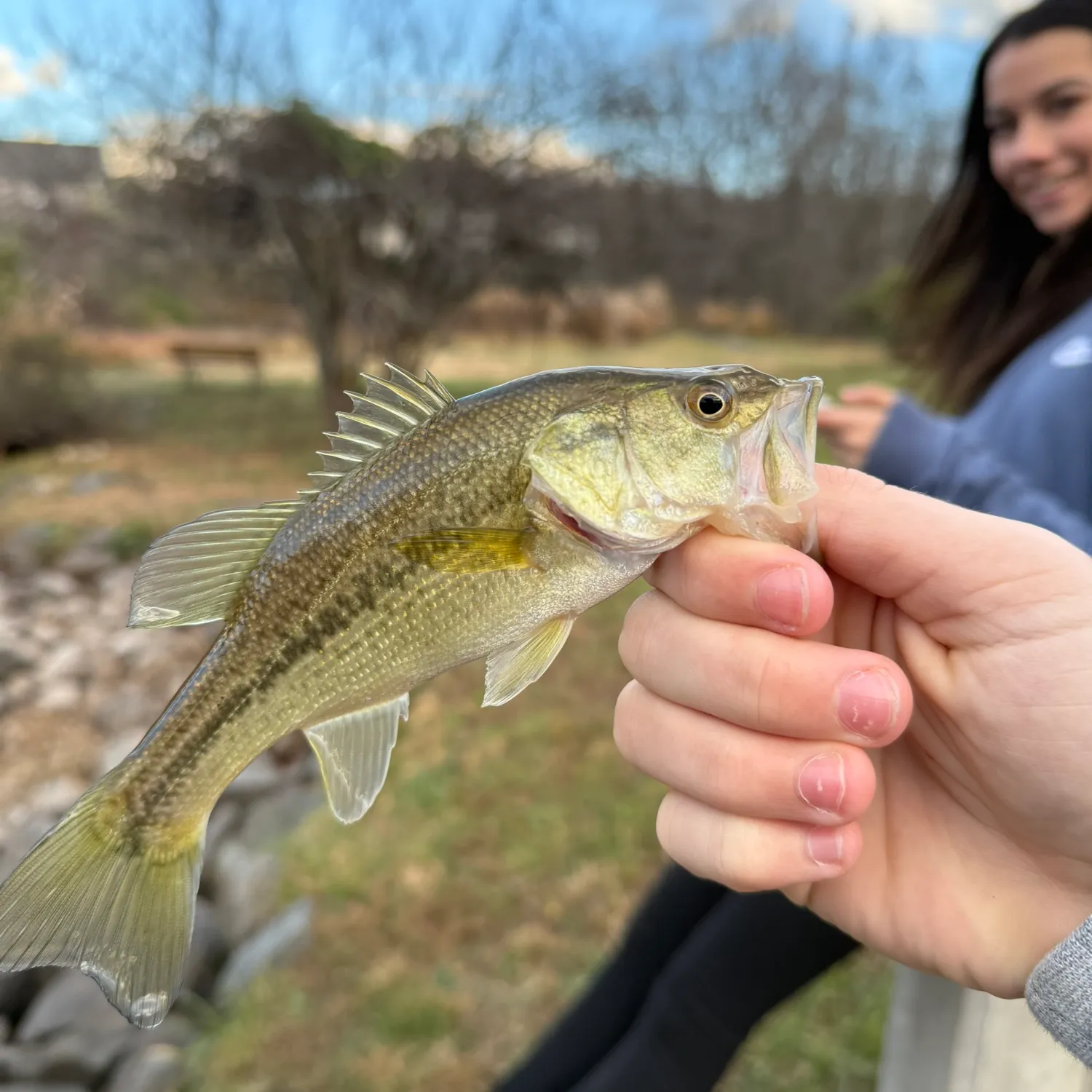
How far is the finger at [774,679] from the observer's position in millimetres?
1366

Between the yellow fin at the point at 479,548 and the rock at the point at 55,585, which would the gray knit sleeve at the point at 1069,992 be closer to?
the yellow fin at the point at 479,548

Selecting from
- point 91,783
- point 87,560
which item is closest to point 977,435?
point 91,783

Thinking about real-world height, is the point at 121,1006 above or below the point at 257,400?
below

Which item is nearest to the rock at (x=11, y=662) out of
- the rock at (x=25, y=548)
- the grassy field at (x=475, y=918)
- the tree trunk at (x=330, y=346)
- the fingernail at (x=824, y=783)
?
the rock at (x=25, y=548)

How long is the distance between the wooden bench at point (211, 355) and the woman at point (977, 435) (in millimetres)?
16092

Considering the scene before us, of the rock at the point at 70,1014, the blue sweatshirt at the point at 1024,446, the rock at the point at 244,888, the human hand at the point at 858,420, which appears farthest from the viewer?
the rock at the point at 244,888

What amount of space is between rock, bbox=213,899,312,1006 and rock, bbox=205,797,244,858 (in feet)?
4.14

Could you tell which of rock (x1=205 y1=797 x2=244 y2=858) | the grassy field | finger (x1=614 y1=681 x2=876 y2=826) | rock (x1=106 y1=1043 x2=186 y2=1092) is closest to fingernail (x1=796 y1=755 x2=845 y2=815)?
finger (x1=614 y1=681 x2=876 y2=826)

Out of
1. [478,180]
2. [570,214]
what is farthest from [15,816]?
[570,214]

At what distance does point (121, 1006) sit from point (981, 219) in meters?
4.60

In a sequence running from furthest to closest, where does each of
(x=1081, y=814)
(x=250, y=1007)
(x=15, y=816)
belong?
(x=15, y=816)
(x=250, y=1007)
(x=1081, y=814)

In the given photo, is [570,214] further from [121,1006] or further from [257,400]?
[121,1006]

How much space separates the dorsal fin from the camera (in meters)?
1.57

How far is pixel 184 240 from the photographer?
1298 cm
